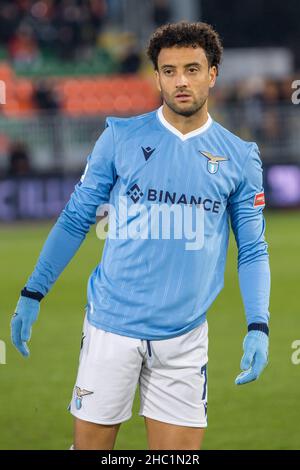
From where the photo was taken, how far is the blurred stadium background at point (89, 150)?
26.8ft

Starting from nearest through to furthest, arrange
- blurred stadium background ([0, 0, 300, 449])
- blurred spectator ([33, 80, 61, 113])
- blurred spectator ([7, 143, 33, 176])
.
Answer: blurred stadium background ([0, 0, 300, 449]) < blurred spectator ([7, 143, 33, 176]) < blurred spectator ([33, 80, 61, 113])

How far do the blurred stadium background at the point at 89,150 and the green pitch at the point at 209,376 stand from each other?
0.05 feet

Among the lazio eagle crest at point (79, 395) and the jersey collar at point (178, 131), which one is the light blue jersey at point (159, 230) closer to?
the jersey collar at point (178, 131)

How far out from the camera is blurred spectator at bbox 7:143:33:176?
64.7 ft

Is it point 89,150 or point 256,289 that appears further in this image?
point 89,150

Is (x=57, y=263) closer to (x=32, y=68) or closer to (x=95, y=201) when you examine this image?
(x=95, y=201)

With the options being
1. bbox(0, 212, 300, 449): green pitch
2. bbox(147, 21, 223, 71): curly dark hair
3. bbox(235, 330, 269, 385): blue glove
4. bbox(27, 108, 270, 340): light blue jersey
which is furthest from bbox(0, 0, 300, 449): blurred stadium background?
bbox(147, 21, 223, 71): curly dark hair

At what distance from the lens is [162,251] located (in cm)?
465

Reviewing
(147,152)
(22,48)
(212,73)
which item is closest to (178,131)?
(147,152)

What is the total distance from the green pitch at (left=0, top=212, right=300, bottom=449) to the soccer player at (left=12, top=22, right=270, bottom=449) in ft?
8.12

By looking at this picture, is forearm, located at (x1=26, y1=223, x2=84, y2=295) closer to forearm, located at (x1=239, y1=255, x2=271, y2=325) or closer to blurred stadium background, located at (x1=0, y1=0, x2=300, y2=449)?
forearm, located at (x1=239, y1=255, x2=271, y2=325)

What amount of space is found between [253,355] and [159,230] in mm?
677

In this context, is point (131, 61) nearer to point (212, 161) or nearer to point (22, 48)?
point (22, 48)
